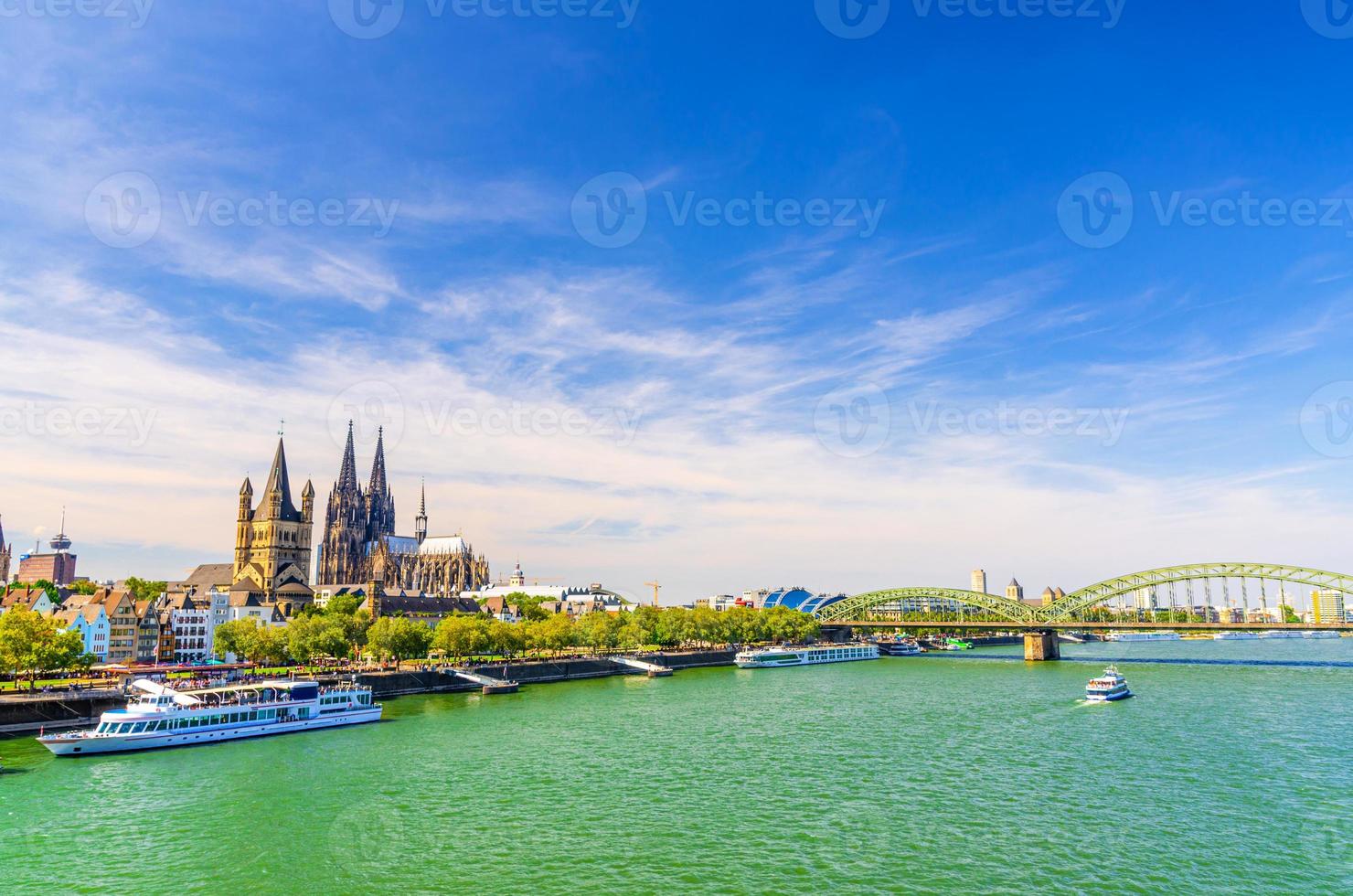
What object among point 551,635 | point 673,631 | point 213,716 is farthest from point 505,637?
point 213,716

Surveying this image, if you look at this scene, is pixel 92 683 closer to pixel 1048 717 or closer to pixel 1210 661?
pixel 1048 717

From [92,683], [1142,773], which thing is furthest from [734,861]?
[92,683]

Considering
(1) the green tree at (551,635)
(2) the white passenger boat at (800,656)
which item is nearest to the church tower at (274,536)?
(1) the green tree at (551,635)

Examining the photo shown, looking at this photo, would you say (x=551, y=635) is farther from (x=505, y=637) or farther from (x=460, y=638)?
(x=460, y=638)

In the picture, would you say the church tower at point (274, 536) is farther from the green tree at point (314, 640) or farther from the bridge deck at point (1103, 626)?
the bridge deck at point (1103, 626)

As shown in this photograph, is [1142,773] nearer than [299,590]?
Yes
